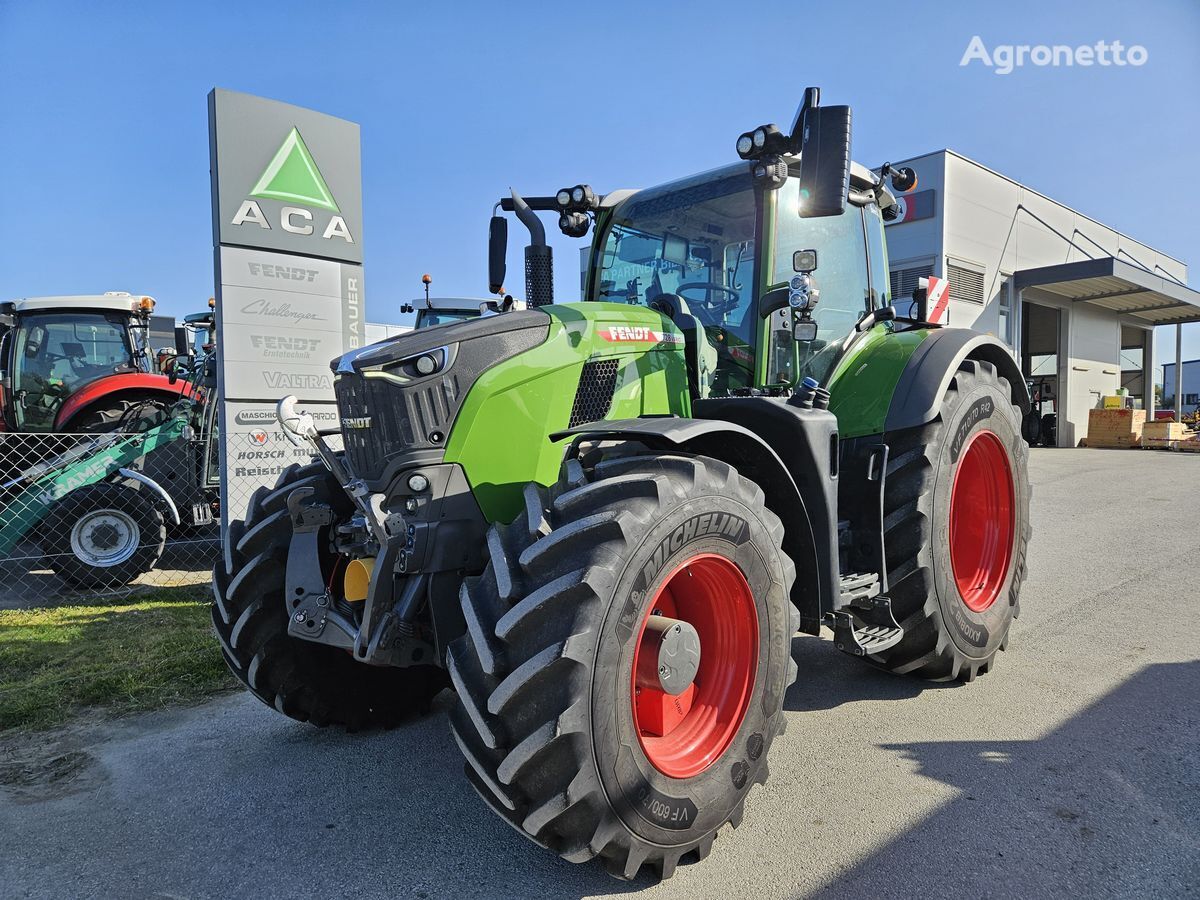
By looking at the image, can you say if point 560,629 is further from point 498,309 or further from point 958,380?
point 958,380

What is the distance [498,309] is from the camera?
12.7 ft

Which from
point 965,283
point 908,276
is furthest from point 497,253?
point 965,283

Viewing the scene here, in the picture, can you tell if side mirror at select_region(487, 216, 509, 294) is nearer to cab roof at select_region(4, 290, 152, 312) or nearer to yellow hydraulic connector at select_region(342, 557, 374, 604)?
yellow hydraulic connector at select_region(342, 557, 374, 604)

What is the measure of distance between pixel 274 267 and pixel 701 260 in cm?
399

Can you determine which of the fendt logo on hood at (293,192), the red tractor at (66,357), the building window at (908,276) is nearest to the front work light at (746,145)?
the fendt logo on hood at (293,192)

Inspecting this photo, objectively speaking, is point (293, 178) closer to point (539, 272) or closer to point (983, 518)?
point (539, 272)

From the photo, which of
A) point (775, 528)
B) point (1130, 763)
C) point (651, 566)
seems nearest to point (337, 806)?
point (651, 566)

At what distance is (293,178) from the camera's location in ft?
20.5

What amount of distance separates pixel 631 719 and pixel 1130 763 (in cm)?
207

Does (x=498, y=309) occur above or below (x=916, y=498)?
above

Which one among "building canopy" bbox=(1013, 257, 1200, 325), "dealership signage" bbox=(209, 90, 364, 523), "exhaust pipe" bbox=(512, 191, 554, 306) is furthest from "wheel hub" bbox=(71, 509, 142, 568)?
"building canopy" bbox=(1013, 257, 1200, 325)

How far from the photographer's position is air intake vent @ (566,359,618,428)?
289 cm

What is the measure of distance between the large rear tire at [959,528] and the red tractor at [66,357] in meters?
8.01

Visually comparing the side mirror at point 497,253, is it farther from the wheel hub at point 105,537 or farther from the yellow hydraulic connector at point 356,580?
the wheel hub at point 105,537
